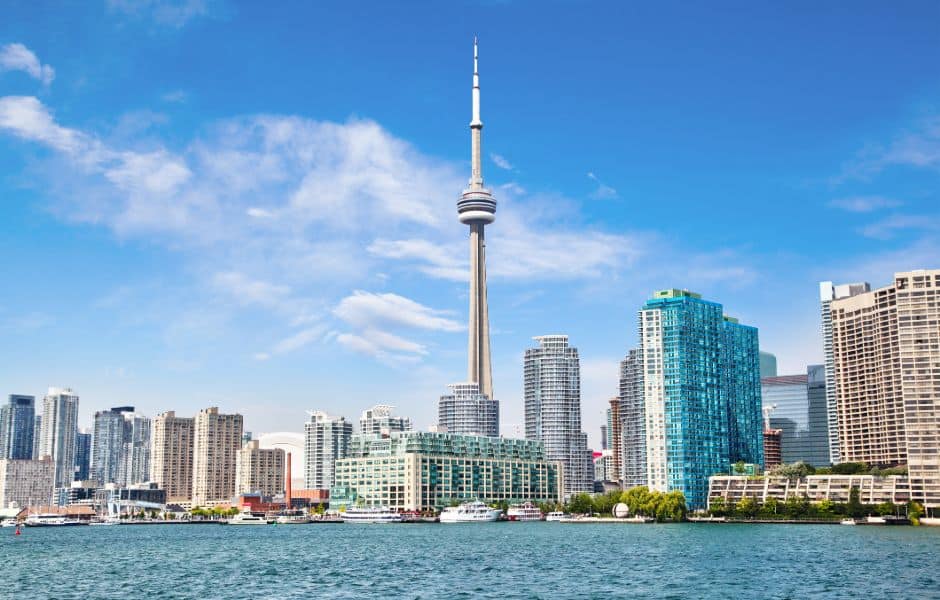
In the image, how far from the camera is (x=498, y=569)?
124 m

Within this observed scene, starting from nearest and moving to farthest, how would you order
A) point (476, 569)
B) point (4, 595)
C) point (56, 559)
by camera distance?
1. point (4, 595)
2. point (476, 569)
3. point (56, 559)

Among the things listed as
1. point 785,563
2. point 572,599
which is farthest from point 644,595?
point 785,563

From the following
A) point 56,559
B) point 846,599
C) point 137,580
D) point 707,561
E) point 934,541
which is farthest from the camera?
point 934,541

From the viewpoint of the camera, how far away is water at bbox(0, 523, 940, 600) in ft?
333

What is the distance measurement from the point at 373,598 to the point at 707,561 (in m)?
55.8

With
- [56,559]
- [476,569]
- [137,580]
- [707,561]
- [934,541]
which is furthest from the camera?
[934,541]

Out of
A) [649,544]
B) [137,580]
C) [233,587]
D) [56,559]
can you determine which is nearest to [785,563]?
[649,544]

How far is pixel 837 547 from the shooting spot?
522 ft

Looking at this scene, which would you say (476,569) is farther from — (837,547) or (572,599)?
(837,547)

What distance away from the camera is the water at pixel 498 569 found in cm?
10138

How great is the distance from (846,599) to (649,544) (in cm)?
8180

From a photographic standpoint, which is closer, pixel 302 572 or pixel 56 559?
pixel 302 572

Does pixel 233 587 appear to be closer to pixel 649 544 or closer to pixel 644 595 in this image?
pixel 644 595

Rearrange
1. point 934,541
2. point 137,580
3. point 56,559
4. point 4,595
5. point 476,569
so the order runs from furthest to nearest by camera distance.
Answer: point 934,541 → point 56,559 → point 476,569 → point 137,580 → point 4,595
